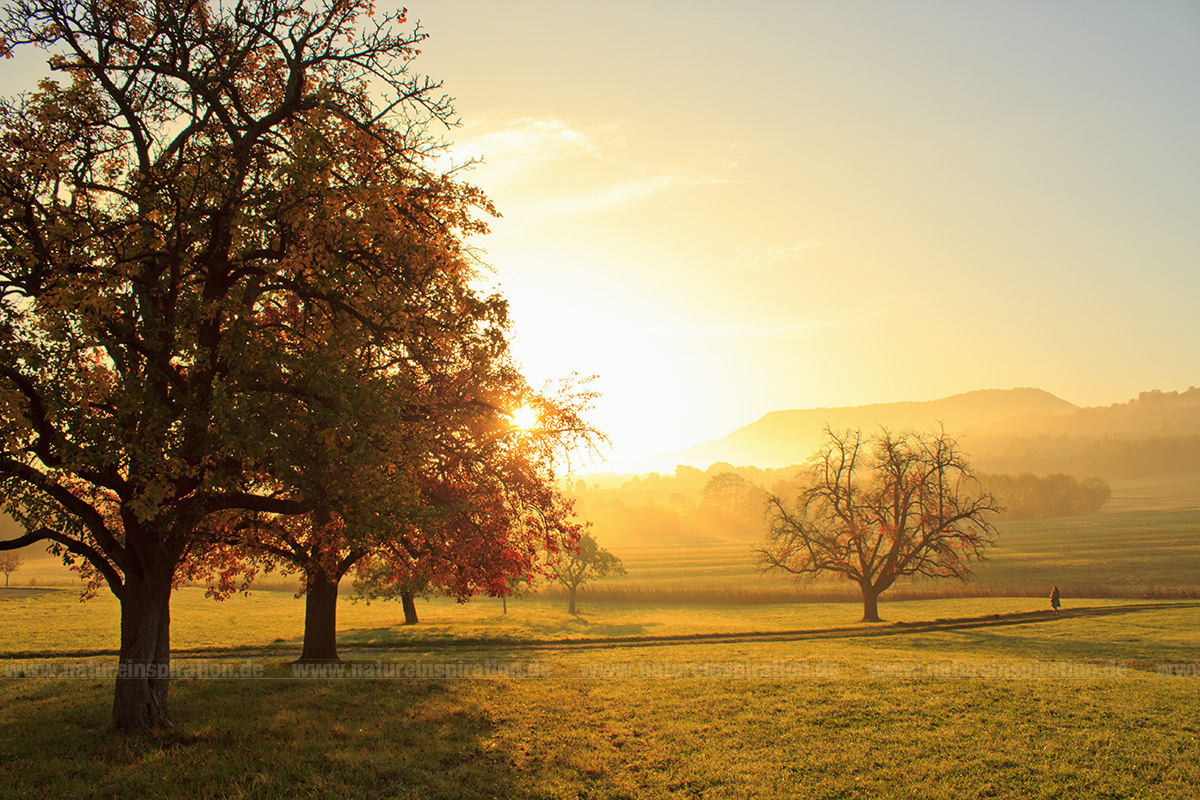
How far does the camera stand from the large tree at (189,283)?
998 cm

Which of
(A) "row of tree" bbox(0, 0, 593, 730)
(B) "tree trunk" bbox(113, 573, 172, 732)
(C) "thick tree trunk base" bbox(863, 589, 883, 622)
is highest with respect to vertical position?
(A) "row of tree" bbox(0, 0, 593, 730)

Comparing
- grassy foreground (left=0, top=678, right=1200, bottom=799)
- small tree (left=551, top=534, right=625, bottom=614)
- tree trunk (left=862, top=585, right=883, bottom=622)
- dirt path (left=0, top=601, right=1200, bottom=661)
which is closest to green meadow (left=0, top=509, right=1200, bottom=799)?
grassy foreground (left=0, top=678, right=1200, bottom=799)

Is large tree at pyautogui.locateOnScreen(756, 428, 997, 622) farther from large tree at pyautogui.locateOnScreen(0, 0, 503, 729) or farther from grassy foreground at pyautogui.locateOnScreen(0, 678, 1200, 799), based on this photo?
large tree at pyautogui.locateOnScreen(0, 0, 503, 729)

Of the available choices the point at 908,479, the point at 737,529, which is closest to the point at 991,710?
the point at 908,479

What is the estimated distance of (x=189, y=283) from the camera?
38.7 feet

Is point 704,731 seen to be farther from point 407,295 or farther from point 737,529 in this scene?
point 737,529

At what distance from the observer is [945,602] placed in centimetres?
4475

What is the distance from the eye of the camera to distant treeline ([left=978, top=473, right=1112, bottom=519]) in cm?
12138

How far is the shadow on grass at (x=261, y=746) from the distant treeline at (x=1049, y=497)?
13708 centimetres

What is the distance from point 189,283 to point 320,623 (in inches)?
476

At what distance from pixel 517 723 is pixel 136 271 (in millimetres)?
11134

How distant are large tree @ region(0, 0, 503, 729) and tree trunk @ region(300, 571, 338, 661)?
7483 mm

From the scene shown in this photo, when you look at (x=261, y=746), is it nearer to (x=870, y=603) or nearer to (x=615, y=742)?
(x=615, y=742)

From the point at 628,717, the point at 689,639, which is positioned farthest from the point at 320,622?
the point at 689,639
